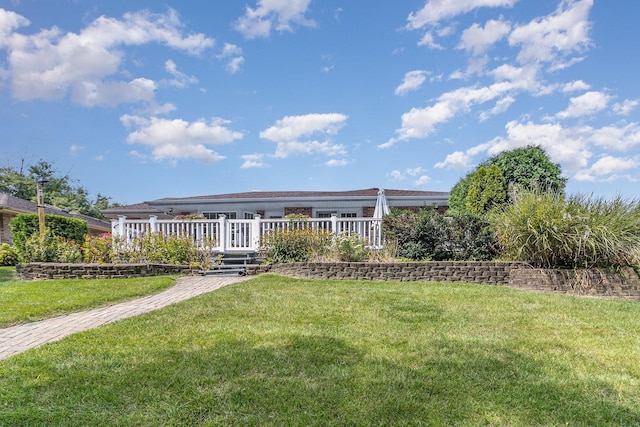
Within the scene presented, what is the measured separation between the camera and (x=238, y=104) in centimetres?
1230

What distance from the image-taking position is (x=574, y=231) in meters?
6.66

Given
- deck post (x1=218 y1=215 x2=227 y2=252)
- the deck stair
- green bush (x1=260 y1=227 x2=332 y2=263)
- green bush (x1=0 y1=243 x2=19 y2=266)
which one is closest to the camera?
the deck stair

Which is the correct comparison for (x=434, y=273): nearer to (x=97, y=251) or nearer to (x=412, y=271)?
(x=412, y=271)

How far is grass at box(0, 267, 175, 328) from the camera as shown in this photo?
15.7 feet

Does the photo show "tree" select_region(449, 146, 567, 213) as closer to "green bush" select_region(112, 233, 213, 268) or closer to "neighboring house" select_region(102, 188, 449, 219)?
"neighboring house" select_region(102, 188, 449, 219)

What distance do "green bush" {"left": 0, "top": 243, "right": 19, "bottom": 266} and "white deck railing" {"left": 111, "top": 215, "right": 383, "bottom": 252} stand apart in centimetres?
595

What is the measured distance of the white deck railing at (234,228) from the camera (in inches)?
389

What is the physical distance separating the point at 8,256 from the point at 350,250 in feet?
44.7

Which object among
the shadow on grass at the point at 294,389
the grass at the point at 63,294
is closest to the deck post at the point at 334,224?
the grass at the point at 63,294

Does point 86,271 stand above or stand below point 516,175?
below

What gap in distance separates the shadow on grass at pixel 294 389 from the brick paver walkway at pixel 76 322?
70 centimetres

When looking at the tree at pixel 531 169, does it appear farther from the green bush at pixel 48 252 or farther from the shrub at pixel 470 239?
the green bush at pixel 48 252

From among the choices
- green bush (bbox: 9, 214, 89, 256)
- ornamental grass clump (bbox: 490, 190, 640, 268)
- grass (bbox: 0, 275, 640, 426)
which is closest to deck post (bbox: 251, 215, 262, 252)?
grass (bbox: 0, 275, 640, 426)

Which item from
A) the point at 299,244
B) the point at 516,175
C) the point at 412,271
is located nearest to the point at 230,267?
the point at 299,244
